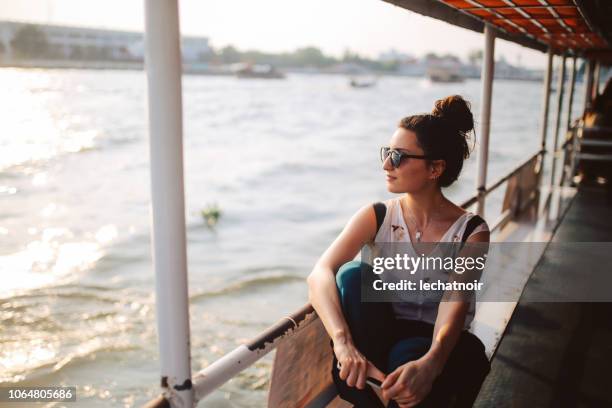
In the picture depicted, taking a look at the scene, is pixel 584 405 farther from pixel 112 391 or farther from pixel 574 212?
pixel 112 391

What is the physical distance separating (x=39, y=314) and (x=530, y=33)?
535 inches

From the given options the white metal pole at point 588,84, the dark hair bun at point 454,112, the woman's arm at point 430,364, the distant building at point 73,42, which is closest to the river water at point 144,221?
the dark hair bun at point 454,112

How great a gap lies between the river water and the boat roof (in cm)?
62

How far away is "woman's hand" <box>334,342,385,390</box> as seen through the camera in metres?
1.79

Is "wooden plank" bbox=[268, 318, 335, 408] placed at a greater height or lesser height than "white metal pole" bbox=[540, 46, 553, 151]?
lesser

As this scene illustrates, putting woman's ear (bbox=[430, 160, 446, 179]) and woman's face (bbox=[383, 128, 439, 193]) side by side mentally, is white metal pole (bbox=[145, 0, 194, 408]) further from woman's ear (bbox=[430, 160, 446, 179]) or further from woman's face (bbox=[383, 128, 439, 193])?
woman's ear (bbox=[430, 160, 446, 179])

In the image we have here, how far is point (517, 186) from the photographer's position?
20.6ft

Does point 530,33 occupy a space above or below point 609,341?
above

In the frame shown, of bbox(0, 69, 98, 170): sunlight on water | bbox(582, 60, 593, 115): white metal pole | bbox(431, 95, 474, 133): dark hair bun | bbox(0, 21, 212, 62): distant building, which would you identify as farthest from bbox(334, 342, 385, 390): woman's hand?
bbox(0, 21, 212, 62): distant building

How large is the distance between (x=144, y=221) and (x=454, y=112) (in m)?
23.6

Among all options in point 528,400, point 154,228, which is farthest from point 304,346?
point 528,400

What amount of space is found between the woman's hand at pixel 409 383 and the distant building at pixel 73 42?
79.5 m

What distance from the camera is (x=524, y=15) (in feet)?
11.5

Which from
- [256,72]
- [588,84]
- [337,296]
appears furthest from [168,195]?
[256,72]
